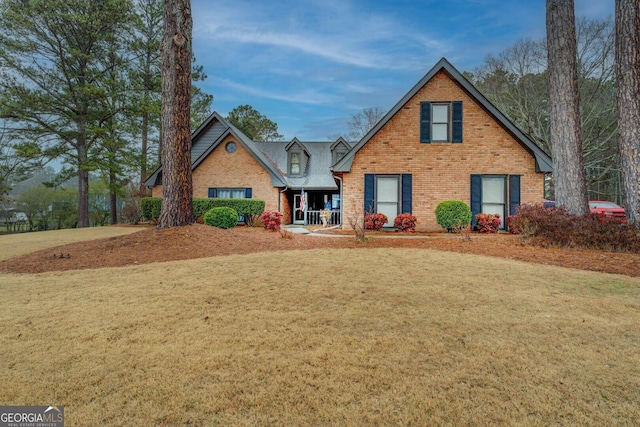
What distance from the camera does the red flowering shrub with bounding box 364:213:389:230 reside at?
13055 millimetres

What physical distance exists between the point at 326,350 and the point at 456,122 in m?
Answer: 13.1

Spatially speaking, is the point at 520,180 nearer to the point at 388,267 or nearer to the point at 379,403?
the point at 388,267

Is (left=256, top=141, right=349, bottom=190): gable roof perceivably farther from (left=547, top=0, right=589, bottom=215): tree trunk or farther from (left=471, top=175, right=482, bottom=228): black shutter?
(left=547, top=0, right=589, bottom=215): tree trunk

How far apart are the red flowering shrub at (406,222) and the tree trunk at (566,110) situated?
4.76 meters

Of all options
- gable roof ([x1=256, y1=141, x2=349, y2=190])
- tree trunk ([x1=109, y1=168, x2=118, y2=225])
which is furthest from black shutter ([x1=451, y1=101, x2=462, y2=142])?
tree trunk ([x1=109, y1=168, x2=118, y2=225])

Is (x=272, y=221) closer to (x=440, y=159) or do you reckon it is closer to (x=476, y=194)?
(x=440, y=159)

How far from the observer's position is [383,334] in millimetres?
3236

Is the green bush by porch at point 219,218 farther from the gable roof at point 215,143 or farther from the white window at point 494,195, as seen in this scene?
the white window at point 494,195

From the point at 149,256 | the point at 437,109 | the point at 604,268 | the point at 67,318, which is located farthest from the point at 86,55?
the point at 604,268

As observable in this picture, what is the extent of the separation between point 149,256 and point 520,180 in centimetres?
1375

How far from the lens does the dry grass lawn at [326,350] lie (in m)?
2.13

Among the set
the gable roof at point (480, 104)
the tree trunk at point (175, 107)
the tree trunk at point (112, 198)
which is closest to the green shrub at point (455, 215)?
the gable roof at point (480, 104)

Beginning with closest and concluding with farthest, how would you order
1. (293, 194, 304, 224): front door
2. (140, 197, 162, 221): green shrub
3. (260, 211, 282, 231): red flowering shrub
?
(260, 211, 282, 231): red flowering shrub
(140, 197, 162, 221): green shrub
(293, 194, 304, 224): front door

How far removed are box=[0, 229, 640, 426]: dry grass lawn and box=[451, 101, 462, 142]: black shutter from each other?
9363 mm
